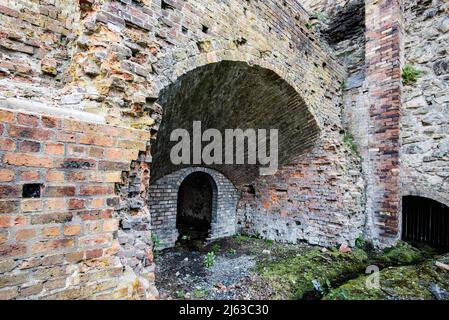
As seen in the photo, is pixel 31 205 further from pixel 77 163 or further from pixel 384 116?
pixel 384 116

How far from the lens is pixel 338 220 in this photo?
16.1 ft

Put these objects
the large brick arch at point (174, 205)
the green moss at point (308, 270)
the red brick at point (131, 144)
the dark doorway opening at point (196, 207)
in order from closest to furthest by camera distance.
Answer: the red brick at point (131, 144), the green moss at point (308, 270), the large brick arch at point (174, 205), the dark doorway opening at point (196, 207)

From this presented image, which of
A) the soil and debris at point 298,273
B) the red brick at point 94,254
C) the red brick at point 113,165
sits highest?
the red brick at point 113,165

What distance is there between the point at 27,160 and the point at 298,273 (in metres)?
3.74

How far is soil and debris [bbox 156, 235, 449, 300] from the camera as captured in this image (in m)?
3.19

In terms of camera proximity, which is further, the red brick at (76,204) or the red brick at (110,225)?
the red brick at (110,225)

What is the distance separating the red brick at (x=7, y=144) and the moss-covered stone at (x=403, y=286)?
11.3 feet

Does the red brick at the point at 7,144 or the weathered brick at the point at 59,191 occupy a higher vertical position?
the red brick at the point at 7,144

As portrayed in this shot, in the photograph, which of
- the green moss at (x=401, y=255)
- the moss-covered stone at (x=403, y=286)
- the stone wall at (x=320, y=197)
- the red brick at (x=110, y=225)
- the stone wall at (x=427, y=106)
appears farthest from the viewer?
the stone wall at (x=320, y=197)

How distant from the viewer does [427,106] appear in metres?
4.91

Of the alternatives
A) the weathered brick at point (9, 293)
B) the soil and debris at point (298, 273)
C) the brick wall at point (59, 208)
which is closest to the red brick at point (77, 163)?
the brick wall at point (59, 208)

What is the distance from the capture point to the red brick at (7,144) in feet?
3.95

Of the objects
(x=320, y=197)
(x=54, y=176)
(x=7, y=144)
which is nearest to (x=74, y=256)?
(x=54, y=176)

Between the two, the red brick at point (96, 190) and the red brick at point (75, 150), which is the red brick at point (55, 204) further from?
the red brick at point (75, 150)
